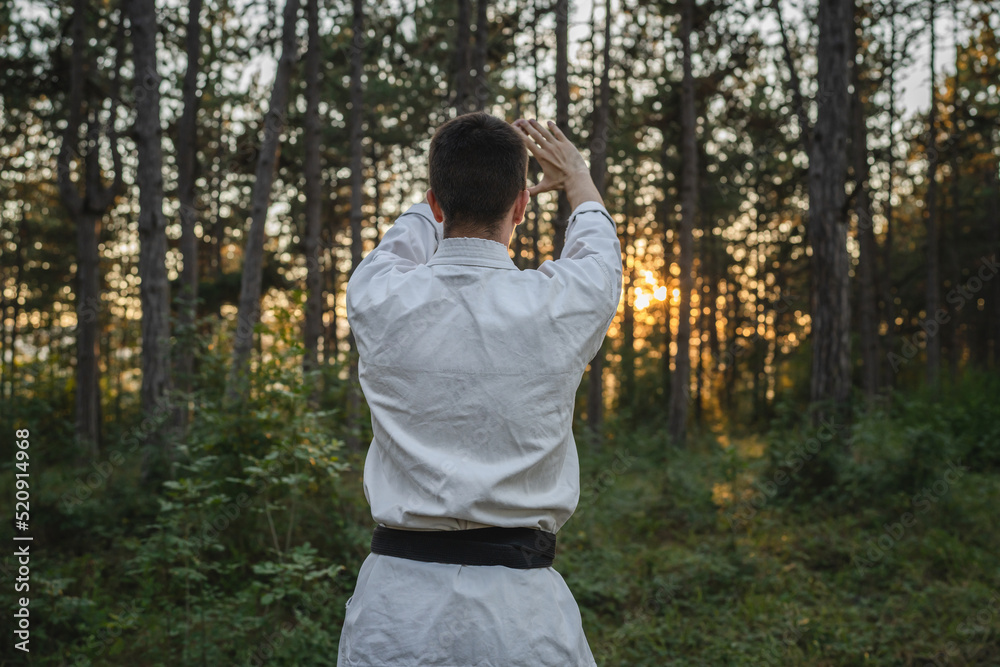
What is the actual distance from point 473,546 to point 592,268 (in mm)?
730

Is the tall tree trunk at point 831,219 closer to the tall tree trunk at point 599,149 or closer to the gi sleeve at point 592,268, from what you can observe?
the tall tree trunk at point 599,149

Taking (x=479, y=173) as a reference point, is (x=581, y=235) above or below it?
below

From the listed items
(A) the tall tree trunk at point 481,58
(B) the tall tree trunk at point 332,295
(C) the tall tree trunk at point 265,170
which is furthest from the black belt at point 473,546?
(B) the tall tree trunk at point 332,295

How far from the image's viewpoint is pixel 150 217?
348 inches

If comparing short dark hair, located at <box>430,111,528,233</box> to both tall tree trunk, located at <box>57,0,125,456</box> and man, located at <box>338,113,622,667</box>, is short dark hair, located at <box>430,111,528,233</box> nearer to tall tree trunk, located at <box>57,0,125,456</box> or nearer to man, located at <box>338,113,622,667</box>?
man, located at <box>338,113,622,667</box>

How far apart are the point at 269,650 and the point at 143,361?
5753 millimetres

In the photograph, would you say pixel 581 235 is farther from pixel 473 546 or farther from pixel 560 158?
pixel 473 546

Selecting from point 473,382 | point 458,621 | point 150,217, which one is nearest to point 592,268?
point 473,382

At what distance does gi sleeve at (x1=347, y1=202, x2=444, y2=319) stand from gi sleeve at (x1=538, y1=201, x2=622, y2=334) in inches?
14.3

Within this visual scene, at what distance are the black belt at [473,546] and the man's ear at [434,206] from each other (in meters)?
0.84

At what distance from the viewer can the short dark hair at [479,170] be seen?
5.54 ft

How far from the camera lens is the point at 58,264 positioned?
24.7 meters

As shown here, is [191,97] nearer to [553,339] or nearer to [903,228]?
[553,339]

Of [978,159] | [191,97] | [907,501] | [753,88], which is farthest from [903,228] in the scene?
[191,97]
